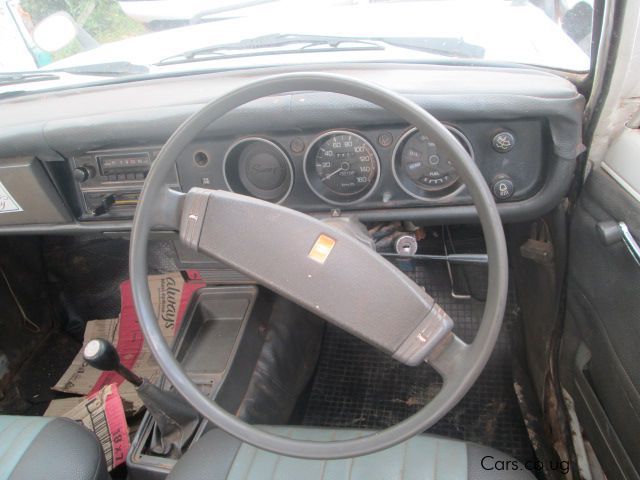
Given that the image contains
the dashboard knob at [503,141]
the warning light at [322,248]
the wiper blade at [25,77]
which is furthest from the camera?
the wiper blade at [25,77]

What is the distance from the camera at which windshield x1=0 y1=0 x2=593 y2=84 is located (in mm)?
1273

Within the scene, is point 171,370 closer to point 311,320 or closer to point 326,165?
point 326,165

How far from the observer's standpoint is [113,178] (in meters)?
1.41

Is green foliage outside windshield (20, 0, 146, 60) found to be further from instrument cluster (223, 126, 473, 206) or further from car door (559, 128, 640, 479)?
car door (559, 128, 640, 479)

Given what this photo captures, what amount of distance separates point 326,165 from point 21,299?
5.44 feet

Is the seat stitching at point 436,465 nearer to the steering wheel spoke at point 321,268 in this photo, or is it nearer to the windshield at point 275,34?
the steering wheel spoke at point 321,268

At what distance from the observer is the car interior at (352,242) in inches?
34.8

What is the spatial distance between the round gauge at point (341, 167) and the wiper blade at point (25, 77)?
78 cm

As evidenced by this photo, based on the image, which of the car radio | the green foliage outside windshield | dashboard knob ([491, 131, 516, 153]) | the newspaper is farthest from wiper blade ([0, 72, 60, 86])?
dashboard knob ([491, 131, 516, 153])

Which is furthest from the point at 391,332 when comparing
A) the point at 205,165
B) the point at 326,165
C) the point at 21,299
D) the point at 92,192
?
the point at 21,299

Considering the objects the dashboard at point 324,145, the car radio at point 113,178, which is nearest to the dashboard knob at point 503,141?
the dashboard at point 324,145

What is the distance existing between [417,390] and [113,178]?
1.25m

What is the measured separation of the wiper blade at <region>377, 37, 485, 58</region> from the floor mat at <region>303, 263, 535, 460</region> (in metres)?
0.99

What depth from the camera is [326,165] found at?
1.29m
